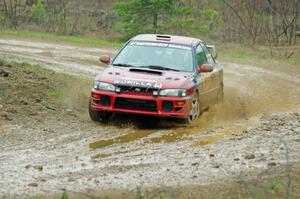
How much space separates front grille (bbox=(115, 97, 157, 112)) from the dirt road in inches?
13.0

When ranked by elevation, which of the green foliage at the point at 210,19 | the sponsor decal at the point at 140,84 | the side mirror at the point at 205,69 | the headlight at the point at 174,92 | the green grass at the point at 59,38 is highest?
the side mirror at the point at 205,69

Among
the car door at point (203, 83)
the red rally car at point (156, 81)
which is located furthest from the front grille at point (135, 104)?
the car door at point (203, 83)

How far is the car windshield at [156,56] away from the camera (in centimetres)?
1303

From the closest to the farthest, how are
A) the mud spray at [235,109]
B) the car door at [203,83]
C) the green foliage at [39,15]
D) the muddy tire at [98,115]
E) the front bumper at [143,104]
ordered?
the mud spray at [235,109], the front bumper at [143,104], the muddy tire at [98,115], the car door at [203,83], the green foliage at [39,15]

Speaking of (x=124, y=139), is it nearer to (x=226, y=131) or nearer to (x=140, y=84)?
(x=140, y=84)

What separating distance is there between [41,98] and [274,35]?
59.9 feet

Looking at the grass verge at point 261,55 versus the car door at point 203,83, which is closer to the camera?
the car door at point 203,83

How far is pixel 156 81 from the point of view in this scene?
1205 centimetres

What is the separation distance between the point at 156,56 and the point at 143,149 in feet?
11.8

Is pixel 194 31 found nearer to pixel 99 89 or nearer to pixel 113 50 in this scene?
pixel 113 50

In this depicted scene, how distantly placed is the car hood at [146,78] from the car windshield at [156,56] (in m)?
0.32

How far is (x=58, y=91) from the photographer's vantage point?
49.3ft

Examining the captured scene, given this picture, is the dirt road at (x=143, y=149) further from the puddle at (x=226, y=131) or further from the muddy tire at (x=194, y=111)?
the muddy tire at (x=194, y=111)

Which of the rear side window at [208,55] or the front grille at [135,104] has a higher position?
the rear side window at [208,55]
